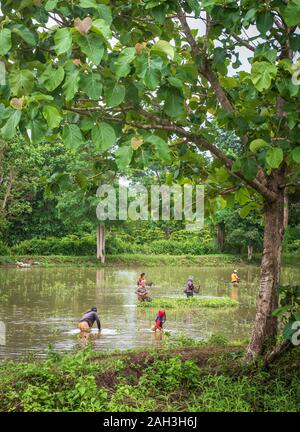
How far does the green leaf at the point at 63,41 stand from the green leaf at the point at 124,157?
710 millimetres

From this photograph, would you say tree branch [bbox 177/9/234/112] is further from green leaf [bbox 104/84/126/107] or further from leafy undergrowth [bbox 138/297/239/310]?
leafy undergrowth [bbox 138/297/239/310]

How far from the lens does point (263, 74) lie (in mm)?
4031

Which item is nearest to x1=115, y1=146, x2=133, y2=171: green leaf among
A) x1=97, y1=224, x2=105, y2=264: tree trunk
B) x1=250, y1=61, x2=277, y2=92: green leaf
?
x1=250, y1=61, x2=277, y2=92: green leaf

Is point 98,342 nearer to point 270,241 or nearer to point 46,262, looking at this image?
point 270,241

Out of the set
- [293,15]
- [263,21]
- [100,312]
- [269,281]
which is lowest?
[100,312]

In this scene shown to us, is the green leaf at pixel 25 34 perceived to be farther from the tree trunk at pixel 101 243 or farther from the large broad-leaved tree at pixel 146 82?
the tree trunk at pixel 101 243

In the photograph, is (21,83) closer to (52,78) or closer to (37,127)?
(52,78)

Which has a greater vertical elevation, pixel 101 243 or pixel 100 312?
pixel 101 243

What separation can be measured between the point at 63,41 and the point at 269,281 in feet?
11.7

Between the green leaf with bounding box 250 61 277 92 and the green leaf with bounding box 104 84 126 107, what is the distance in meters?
0.97

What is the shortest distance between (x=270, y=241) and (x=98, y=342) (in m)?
5.78

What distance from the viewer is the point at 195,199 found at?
6.52 metres

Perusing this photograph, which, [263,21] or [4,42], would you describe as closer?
[4,42]

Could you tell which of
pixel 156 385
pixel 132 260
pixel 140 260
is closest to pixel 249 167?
pixel 156 385
